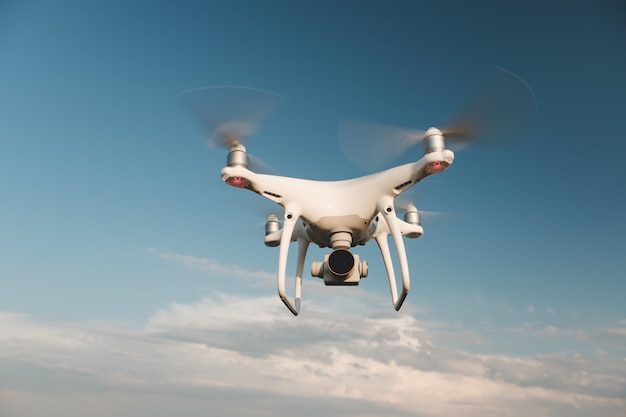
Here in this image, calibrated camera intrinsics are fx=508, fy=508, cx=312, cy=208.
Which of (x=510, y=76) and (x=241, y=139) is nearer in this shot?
(x=510, y=76)

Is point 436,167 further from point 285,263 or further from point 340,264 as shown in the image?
point 285,263

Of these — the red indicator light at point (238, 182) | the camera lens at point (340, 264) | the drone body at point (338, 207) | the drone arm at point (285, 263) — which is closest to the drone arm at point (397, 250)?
the drone body at point (338, 207)

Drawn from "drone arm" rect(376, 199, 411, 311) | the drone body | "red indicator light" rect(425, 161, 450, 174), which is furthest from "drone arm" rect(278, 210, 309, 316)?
"red indicator light" rect(425, 161, 450, 174)

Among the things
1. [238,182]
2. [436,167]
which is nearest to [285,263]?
[238,182]

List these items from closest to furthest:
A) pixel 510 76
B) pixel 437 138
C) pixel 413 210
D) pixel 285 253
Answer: pixel 510 76 < pixel 437 138 < pixel 285 253 < pixel 413 210

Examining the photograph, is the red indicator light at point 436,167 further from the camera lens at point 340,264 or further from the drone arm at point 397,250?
the camera lens at point 340,264

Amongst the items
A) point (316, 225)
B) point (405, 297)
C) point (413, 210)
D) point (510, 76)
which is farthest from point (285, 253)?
point (510, 76)

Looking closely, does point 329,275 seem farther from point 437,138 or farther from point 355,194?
point 437,138
